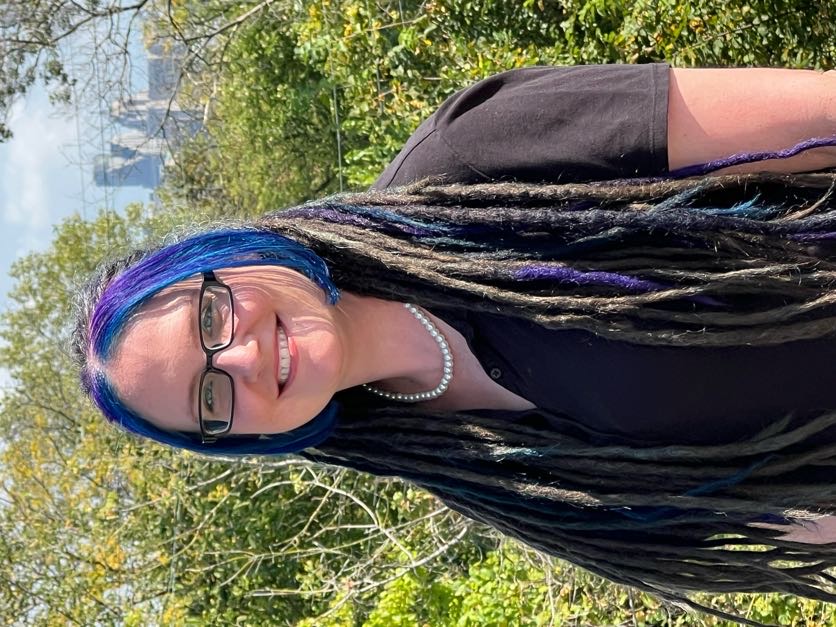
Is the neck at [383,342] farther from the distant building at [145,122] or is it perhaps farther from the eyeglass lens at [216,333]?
the distant building at [145,122]

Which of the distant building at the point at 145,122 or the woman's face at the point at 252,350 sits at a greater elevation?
the distant building at the point at 145,122

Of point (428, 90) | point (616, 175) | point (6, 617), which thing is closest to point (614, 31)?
point (428, 90)

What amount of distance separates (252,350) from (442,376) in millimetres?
398

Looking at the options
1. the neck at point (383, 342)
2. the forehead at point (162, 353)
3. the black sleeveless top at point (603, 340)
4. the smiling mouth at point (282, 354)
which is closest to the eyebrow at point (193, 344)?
the forehead at point (162, 353)

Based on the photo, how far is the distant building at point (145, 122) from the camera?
8.25 metres

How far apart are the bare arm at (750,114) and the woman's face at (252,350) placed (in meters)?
0.71

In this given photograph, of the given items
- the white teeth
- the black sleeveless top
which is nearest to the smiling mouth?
the white teeth

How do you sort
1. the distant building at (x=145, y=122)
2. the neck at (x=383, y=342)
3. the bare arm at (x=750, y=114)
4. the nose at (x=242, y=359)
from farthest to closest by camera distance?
the distant building at (x=145, y=122) → the neck at (x=383, y=342) → the nose at (x=242, y=359) → the bare arm at (x=750, y=114)

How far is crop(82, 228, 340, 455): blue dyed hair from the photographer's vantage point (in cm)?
156

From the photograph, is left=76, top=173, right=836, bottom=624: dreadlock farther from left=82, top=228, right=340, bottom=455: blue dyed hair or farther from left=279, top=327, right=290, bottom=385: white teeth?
left=279, top=327, right=290, bottom=385: white teeth

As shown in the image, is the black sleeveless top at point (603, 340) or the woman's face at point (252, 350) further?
the woman's face at point (252, 350)

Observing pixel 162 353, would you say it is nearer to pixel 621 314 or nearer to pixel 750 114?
pixel 621 314

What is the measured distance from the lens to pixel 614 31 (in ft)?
12.5

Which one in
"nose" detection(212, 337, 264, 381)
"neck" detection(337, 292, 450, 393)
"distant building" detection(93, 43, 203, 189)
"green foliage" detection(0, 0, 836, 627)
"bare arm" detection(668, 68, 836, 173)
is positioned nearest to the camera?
"bare arm" detection(668, 68, 836, 173)
